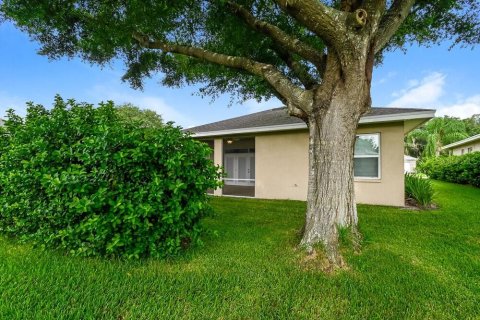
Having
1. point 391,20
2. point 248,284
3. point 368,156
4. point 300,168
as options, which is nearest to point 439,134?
point 368,156

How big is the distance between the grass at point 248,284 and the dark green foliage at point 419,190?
12.6 ft

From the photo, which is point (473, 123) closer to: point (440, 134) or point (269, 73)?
point (440, 134)

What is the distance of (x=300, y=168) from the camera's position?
9.33 meters

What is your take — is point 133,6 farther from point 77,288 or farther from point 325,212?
point 325,212

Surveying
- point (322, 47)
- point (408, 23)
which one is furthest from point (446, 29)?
point (322, 47)

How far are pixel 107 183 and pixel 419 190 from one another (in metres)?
9.44

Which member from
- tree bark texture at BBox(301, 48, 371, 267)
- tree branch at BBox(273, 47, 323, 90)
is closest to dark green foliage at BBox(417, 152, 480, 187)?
tree branch at BBox(273, 47, 323, 90)

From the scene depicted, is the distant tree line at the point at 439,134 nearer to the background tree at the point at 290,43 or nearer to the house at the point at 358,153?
the house at the point at 358,153

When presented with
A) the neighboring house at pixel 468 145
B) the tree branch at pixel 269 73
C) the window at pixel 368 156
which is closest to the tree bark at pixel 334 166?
the tree branch at pixel 269 73

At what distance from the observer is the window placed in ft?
26.8

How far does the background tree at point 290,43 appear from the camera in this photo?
3.44m

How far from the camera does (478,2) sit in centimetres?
552

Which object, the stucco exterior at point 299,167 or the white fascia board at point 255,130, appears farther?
the white fascia board at point 255,130

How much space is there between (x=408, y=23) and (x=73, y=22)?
27.0 feet
